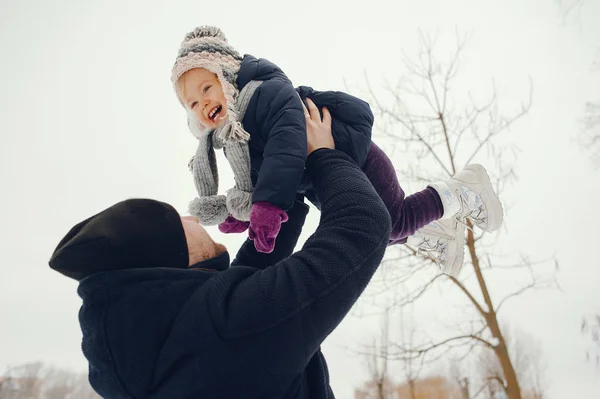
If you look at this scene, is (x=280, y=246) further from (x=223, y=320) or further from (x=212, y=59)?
(x=212, y=59)

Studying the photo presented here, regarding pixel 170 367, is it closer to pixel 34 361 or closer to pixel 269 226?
pixel 269 226

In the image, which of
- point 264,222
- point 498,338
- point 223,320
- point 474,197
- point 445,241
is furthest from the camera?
point 498,338

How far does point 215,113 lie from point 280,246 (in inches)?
22.2

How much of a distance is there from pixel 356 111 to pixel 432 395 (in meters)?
9.53

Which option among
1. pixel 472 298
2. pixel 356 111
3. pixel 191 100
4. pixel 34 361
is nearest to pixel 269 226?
pixel 356 111

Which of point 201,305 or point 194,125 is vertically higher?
point 194,125

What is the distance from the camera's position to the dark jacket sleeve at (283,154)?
3.45 ft

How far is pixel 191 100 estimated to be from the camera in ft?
4.96

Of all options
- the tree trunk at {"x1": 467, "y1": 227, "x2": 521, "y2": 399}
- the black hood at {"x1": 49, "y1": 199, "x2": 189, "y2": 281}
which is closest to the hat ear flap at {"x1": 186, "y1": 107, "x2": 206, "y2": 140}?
the black hood at {"x1": 49, "y1": 199, "x2": 189, "y2": 281}

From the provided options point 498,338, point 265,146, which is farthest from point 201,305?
point 498,338

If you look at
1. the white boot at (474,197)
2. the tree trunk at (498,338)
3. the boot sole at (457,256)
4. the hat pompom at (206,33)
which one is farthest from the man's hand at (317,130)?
the tree trunk at (498,338)

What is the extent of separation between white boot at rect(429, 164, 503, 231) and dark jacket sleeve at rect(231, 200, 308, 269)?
26.7 inches

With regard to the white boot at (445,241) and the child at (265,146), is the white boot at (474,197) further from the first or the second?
the white boot at (445,241)

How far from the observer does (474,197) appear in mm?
1757
